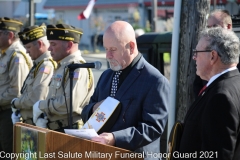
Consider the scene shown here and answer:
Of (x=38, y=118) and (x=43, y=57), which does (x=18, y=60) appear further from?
(x=38, y=118)

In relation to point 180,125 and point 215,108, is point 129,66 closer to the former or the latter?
point 180,125

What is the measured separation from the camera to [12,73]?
20.7ft

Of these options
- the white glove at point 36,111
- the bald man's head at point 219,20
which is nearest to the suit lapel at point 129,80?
the bald man's head at point 219,20

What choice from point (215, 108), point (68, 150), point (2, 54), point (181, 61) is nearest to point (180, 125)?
point (215, 108)

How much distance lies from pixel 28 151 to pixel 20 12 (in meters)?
46.3

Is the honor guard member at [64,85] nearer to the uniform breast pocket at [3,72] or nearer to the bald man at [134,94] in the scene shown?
the bald man at [134,94]

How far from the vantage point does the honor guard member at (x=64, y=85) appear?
16.0 feet

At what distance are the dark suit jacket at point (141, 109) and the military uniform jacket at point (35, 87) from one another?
1.99m

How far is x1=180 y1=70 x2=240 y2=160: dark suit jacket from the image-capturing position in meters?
2.76

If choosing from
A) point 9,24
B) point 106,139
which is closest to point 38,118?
point 106,139

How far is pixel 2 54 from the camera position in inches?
261

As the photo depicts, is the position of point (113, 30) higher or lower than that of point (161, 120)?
higher

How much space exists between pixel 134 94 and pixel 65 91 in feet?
4.42

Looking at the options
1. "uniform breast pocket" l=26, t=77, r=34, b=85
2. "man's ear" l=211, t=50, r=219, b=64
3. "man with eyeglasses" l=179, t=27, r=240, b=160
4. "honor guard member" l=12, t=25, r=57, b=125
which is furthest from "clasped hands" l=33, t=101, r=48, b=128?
"man's ear" l=211, t=50, r=219, b=64
